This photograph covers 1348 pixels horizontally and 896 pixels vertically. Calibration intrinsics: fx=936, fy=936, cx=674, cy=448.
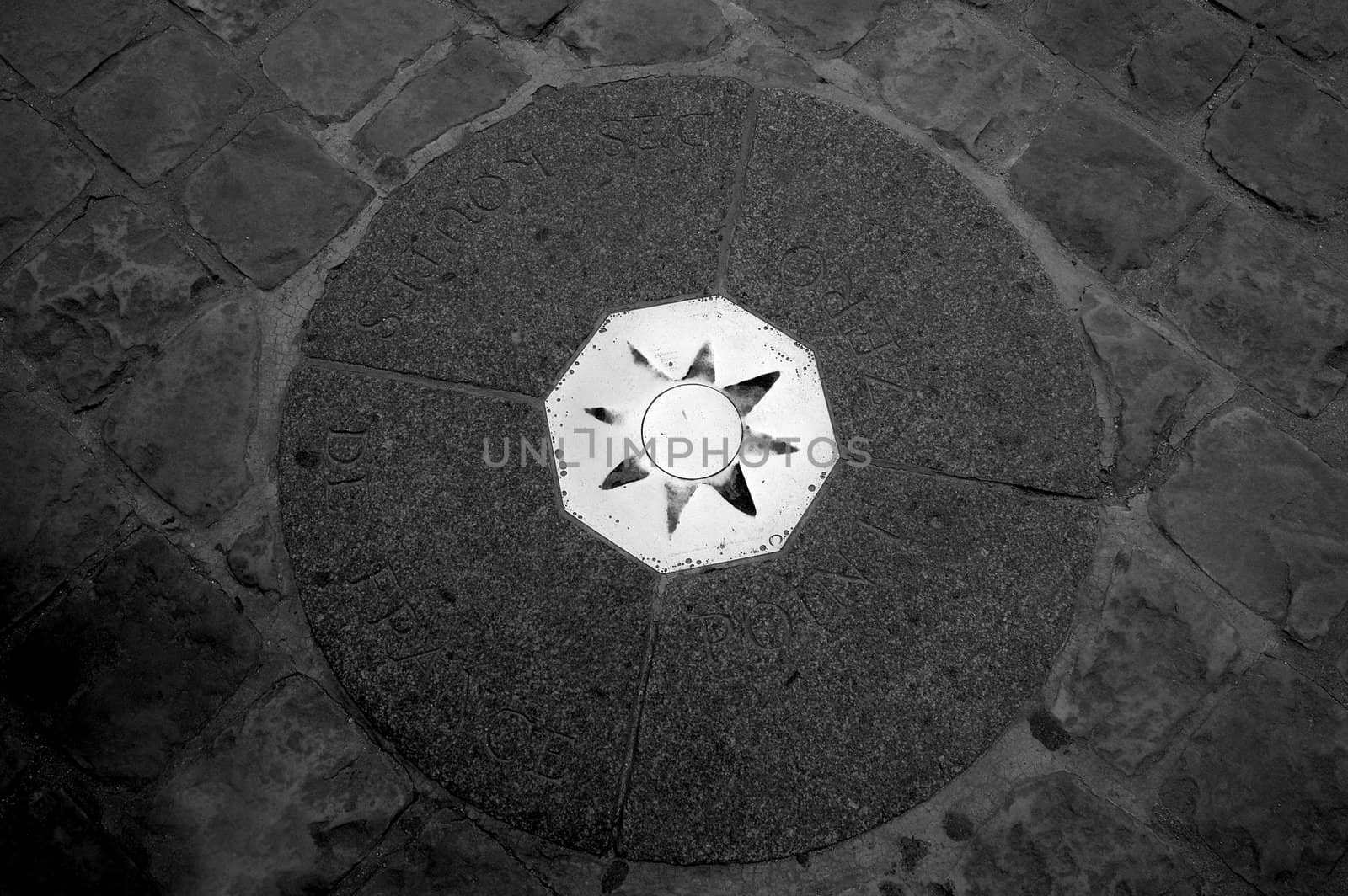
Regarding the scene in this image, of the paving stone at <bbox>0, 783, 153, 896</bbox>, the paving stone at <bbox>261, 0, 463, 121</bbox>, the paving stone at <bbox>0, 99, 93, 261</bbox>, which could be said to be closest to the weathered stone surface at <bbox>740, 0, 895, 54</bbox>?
the paving stone at <bbox>261, 0, 463, 121</bbox>

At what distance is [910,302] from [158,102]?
1922 mm

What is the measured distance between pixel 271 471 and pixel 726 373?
1.07 m

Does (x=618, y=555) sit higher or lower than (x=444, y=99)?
lower

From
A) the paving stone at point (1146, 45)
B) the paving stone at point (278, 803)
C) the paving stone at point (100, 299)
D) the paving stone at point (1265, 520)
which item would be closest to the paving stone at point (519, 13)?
the paving stone at point (100, 299)

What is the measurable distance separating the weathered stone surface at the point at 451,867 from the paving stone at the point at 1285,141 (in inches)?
93.1

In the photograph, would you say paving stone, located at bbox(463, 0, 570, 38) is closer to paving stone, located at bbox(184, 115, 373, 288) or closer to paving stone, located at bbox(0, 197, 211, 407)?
paving stone, located at bbox(184, 115, 373, 288)

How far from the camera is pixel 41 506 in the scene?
83.4 inches

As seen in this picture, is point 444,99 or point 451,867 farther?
point 444,99

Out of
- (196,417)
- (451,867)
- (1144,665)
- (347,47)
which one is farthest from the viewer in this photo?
(347,47)

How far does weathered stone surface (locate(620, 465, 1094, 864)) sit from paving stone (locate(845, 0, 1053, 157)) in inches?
36.8

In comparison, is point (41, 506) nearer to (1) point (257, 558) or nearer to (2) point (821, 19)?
(1) point (257, 558)

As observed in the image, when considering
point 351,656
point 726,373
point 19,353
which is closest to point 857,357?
point 726,373

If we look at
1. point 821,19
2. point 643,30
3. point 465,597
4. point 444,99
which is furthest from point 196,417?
point 821,19

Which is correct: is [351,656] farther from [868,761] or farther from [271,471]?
[868,761]
